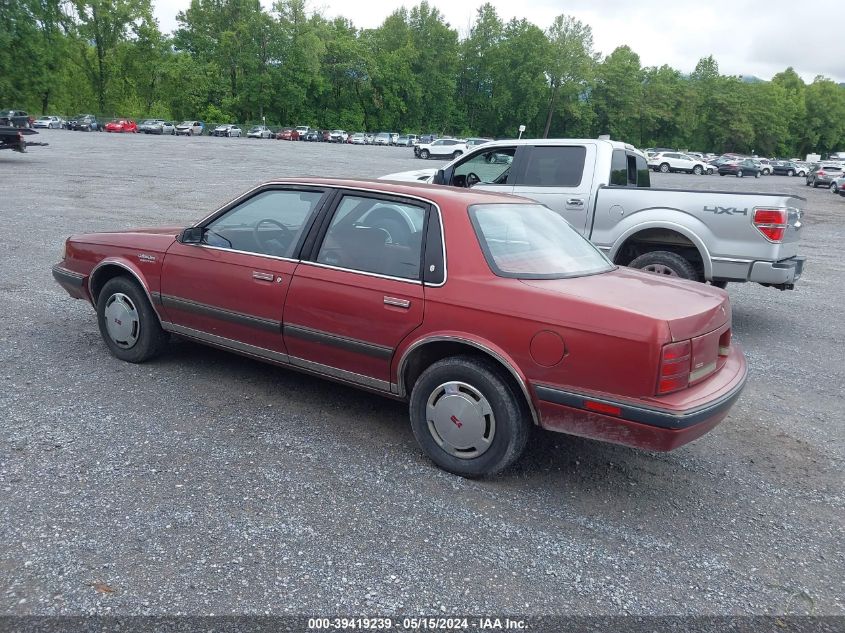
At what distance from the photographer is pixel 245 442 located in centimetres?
396

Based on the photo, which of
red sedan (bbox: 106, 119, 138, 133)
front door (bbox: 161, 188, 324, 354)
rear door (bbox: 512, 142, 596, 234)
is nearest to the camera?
front door (bbox: 161, 188, 324, 354)

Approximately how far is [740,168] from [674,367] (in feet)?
196

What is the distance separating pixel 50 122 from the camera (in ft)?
215

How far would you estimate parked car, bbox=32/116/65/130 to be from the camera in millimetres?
64688

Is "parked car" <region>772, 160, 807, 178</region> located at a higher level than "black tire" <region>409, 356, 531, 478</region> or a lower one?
higher

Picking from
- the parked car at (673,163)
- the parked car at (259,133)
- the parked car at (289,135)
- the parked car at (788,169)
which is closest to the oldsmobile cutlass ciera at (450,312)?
the parked car at (673,163)

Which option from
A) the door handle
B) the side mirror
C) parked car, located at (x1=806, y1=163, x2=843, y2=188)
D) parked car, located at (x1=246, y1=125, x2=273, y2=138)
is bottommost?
the door handle

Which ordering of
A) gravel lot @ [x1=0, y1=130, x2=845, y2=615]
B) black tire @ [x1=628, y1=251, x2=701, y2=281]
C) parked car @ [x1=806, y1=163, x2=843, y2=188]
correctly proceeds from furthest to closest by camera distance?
parked car @ [x1=806, y1=163, x2=843, y2=188], black tire @ [x1=628, y1=251, x2=701, y2=281], gravel lot @ [x1=0, y1=130, x2=845, y2=615]

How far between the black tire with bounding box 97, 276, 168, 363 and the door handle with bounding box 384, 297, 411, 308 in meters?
2.15

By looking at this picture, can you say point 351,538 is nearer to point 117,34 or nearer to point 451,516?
point 451,516

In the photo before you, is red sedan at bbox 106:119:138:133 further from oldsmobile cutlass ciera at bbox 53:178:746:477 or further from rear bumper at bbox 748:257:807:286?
rear bumper at bbox 748:257:807:286

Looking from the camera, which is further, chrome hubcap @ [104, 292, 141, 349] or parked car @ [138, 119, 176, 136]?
parked car @ [138, 119, 176, 136]

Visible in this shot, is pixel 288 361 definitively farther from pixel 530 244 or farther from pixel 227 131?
pixel 227 131

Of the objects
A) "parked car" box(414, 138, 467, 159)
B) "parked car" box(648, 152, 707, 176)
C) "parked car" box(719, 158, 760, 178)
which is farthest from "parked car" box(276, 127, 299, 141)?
"parked car" box(719, 158, 760, 178)
